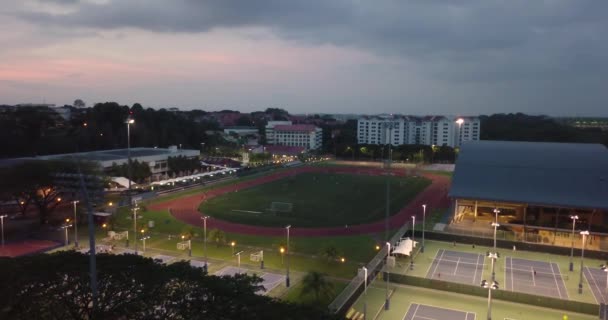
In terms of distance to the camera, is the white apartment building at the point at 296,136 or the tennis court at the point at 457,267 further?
the white apartment building at the point at 296,136

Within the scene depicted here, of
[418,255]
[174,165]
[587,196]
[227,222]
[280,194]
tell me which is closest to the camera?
[418,255]

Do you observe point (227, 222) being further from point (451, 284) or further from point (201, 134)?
point (201, 134)

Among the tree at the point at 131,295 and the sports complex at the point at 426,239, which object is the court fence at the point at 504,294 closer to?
the sports complex at the point at 426,239

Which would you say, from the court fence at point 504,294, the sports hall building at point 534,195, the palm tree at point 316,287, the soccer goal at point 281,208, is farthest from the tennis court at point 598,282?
the soccer goal at point 281,208

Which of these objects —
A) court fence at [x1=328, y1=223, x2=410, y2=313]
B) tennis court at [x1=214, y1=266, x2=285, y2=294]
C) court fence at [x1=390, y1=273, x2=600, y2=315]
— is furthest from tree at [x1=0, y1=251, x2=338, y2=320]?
court fence at [x1=390, y1=273, x2=600, y2=315]

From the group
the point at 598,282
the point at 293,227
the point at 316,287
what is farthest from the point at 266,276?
the point at 598,282

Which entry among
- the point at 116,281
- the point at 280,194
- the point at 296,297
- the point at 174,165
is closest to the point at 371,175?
the point at 280,194
